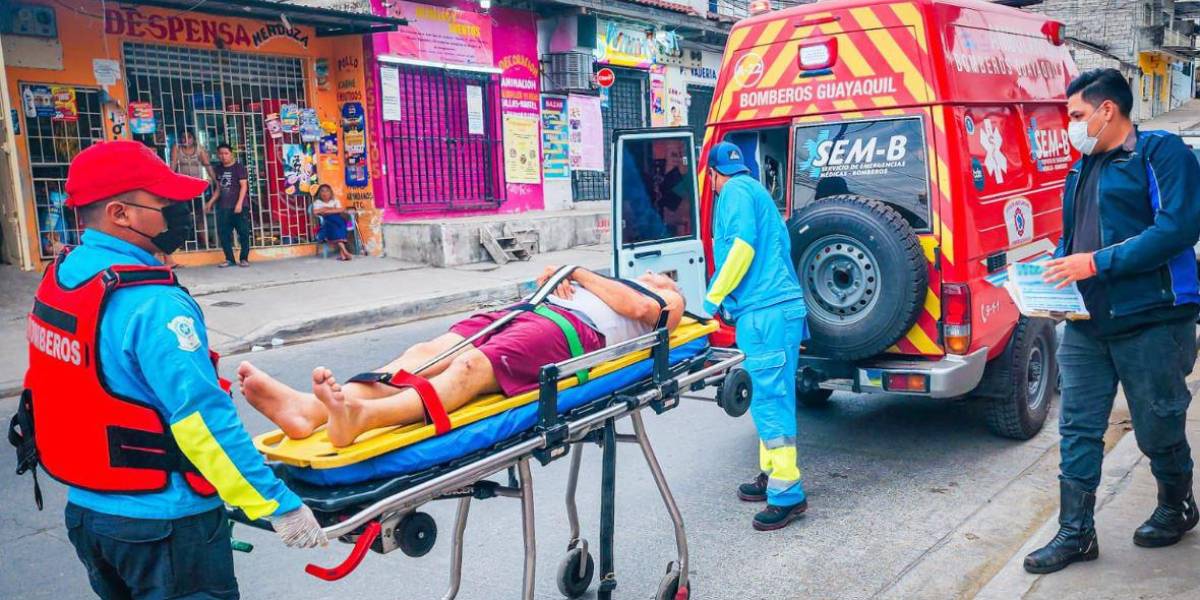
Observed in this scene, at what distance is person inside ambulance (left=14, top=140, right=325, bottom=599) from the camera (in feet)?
7.56

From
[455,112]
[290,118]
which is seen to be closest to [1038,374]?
[290,118]

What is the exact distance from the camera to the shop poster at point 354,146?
47.4ft

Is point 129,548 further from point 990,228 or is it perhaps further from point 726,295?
point 990,228

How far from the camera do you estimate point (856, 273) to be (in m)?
5.16

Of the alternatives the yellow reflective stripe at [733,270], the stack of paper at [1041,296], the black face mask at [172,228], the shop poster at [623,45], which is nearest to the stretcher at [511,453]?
the yellow reflective stripe at [733,270]

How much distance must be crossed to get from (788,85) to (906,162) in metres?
0.86

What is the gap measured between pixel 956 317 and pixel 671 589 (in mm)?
2353

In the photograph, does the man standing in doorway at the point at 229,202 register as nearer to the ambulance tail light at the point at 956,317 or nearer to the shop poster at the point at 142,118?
the shop poster at the point at 142,118

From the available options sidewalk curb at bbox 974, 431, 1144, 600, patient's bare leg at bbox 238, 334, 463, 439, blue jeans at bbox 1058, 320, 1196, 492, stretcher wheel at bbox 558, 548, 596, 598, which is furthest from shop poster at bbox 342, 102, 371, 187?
blue jeans at bbox 1058, 320, 1196, 492

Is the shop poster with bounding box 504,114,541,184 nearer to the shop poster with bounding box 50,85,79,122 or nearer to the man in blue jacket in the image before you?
the shop poster with bounding box 50,85,79,122

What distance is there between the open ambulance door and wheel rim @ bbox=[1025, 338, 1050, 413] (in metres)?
2.10

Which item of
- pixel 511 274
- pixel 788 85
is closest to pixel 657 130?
pixel 788 85

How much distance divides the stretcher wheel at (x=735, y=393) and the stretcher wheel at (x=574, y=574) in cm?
85

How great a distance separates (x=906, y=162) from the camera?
5.31 metres
